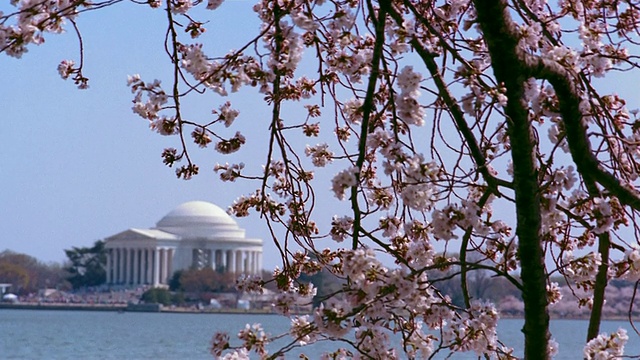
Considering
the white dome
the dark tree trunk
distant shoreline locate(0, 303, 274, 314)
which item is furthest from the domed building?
the dark tree trunk

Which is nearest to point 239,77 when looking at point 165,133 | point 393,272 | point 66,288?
point 165,133

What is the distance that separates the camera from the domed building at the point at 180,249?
75.9 m

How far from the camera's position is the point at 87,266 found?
267 ft

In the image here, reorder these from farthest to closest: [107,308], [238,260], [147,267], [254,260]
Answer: [254,260] → [147,267] → [238,260] → [107,308]

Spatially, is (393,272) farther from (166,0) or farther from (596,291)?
(166,0)

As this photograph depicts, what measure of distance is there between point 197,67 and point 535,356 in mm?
1065

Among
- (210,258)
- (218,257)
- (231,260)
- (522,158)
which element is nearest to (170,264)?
(210,258)

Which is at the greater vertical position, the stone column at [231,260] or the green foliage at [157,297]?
the stone column at [231,260]

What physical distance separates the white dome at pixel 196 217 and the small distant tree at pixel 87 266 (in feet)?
13.5

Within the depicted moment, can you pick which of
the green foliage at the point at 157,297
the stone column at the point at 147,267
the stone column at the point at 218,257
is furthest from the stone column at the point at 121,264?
the green foliage at the point at 157,297

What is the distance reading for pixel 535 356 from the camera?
118 inches

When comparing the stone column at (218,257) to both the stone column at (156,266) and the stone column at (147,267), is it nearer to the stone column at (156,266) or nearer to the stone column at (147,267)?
the stone column at (156,266)

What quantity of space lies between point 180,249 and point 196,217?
286 cm

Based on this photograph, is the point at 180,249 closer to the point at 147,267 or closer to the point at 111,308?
the point at 147,267
